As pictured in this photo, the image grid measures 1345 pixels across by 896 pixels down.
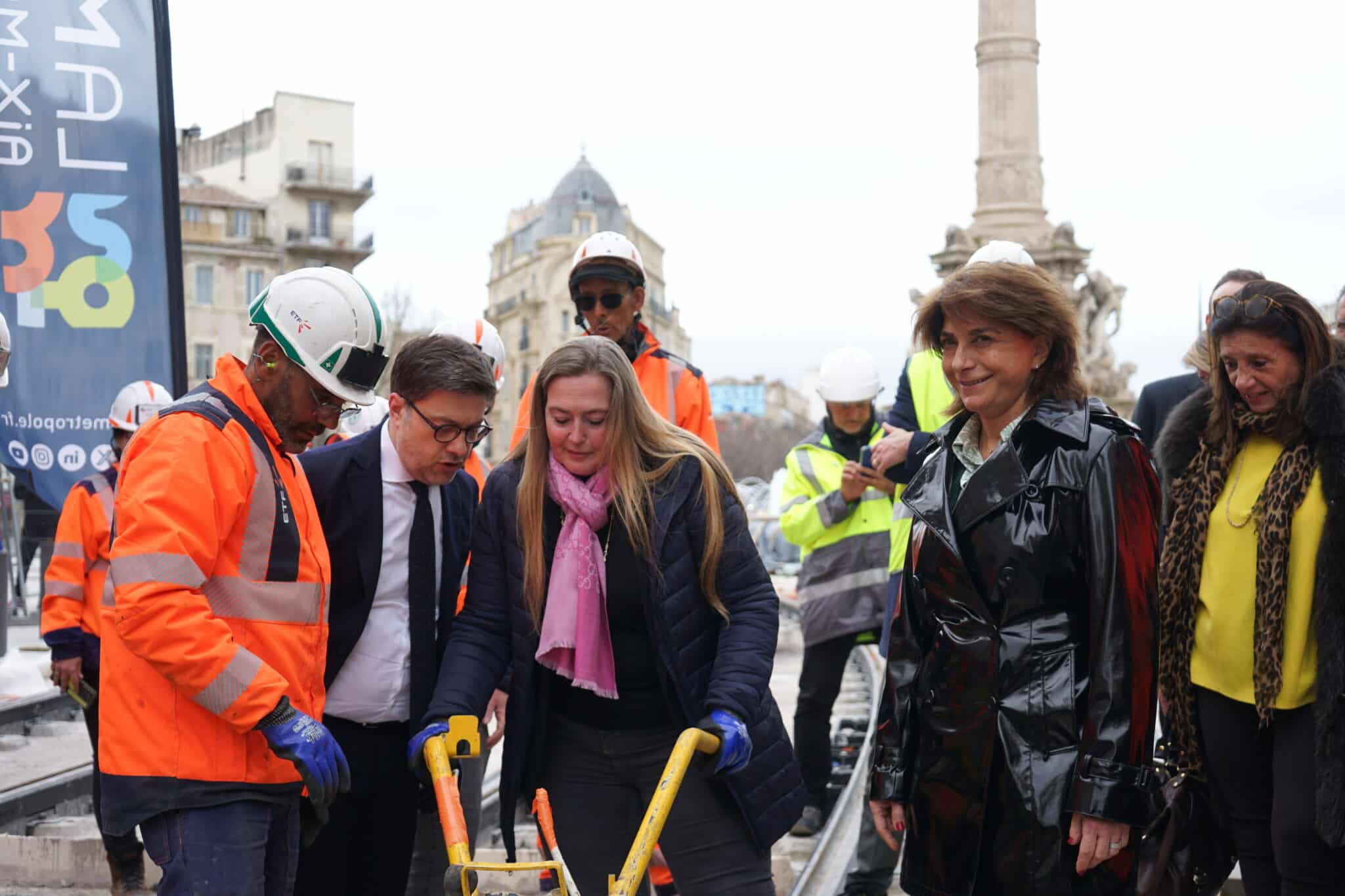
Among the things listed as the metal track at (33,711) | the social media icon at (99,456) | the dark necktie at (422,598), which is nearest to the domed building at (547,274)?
the metal track at (33,711)

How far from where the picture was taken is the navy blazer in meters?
4.09

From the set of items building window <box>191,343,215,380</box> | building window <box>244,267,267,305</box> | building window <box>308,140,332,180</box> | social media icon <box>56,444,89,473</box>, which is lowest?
social media icon <box>56,444,89,473</box>

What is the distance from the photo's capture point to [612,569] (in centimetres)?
378

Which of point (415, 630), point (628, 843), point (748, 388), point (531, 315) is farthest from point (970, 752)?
point (748, 388)

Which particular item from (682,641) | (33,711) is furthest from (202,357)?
(682,641)

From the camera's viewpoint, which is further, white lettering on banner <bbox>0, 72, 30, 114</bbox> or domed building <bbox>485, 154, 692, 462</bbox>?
domed building <bbox>485, 154, 692, 462</bbox>

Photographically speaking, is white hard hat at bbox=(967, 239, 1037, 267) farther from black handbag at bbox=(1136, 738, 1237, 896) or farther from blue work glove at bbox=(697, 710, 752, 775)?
blue work glove at bbox=(697, 710, 752, 775)

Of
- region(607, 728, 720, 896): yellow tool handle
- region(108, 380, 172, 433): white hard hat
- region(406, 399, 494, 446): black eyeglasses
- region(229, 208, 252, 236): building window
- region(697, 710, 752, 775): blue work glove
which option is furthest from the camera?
region(229, 208, 252, 236): building window

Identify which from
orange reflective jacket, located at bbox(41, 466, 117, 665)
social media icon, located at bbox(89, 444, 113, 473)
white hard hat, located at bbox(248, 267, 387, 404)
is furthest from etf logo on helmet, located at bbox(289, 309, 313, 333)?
social media icon, located at bbox(89, 444, 113, 473)

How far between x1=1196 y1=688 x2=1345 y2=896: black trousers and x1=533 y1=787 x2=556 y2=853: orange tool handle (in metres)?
1.81

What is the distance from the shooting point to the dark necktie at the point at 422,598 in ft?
13.6

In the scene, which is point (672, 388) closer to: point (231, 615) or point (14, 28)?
point (231, 615)

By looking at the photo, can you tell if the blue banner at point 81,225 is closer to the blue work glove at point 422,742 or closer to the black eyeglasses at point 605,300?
the black eyeglasses at point 605,300

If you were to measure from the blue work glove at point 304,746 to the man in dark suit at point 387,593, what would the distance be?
0.69 m
